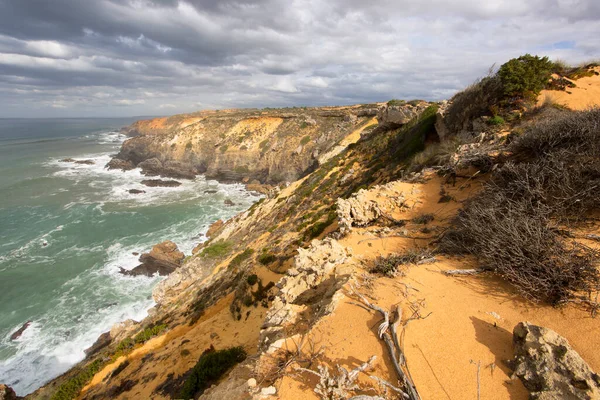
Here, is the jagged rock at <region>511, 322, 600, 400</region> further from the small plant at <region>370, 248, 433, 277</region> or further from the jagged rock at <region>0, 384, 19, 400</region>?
the jagged rock at <region>0, 384, 19, 400</region>

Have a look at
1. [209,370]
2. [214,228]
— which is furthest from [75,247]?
[209,370]

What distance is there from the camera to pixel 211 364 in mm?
8656

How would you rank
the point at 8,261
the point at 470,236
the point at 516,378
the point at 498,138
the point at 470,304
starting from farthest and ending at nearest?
the point at 8,261 < the point at 498,138 < the point at 470,236 < the point at 470,304 < the point at 516,378

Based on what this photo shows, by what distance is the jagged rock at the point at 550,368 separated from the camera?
3.48m

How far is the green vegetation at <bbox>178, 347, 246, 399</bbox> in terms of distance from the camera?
322 inches

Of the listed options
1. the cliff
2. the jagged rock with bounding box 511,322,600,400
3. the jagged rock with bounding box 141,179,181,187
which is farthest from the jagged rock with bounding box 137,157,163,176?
the jagged rock with bounding box 511,322,600,400

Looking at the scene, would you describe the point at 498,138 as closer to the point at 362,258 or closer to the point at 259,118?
the point at 362,258

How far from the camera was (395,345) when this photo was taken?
179 inches

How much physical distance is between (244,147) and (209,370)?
57.9 metres

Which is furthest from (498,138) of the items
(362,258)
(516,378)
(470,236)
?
(516,378)

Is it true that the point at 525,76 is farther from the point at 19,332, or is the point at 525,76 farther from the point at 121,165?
the point at 121,165

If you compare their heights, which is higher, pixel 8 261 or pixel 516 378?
pixel 516 378

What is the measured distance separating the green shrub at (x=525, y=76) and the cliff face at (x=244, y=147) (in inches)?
1522

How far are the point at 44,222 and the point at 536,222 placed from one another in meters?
51.6
